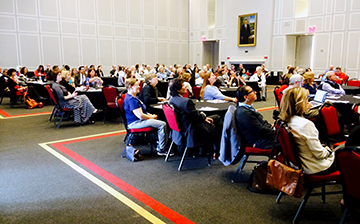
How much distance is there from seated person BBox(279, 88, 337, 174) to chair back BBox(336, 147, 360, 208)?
57cm

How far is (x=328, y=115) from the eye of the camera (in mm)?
4008

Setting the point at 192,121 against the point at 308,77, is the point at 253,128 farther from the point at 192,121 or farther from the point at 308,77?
the point at 308,77

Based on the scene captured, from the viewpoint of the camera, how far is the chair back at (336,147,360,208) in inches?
71.8

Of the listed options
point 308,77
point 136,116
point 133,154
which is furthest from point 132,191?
point 308,77

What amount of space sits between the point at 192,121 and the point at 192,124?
0.14 feet

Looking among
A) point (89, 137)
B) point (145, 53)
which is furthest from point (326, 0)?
point (89, 137)

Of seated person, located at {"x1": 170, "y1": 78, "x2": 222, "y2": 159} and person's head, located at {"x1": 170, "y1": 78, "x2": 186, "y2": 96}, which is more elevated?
person's head, located at {"x1": 170, "y1": 78, "x2": 186, "y2": 96}

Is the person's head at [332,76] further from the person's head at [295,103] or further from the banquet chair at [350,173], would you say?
the banquet chair at [350,173]

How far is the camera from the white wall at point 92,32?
49.4 feet

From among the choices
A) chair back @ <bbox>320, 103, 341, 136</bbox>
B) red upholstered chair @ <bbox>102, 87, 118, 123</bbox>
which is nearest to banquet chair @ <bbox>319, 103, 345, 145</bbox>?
chair back @ <bbox>320, 103, 341, 136</bbox>

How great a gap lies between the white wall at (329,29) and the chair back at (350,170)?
48.6ft

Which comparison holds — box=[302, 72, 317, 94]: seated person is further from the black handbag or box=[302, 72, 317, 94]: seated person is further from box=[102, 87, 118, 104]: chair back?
box=[102, 87, 118, 104]: chair back

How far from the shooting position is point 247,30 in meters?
18.5

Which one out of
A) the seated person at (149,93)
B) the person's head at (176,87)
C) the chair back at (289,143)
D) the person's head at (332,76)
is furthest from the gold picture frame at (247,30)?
the chair back at (289,143)
